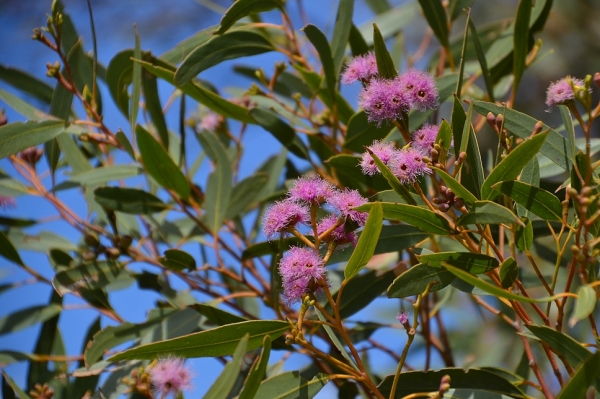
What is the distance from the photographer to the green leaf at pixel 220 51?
3.84ft

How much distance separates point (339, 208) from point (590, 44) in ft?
13.2

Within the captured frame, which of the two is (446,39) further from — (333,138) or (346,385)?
(346,385)

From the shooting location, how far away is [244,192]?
1.57m

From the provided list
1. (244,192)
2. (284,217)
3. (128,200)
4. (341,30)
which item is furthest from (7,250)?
(341,30)

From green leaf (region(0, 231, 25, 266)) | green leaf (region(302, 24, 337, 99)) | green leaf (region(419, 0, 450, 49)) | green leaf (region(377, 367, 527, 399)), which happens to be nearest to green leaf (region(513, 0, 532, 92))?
green leaf (region(419, 0, 450, 49))

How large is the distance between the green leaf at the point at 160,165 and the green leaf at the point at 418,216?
620 millimetres

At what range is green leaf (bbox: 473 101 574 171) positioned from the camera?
1.00 metres

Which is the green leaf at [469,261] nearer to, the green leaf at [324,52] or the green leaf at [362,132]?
the green leaf at [362,132]

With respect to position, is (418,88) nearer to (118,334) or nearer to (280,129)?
(280,129)

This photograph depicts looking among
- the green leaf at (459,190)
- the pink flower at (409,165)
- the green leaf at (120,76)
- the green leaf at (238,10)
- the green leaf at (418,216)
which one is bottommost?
the green leaf at (418,216)

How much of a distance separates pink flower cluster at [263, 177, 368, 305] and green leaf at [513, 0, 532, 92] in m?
0.54

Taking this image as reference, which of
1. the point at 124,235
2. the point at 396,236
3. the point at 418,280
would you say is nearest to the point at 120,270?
the point at 124,235

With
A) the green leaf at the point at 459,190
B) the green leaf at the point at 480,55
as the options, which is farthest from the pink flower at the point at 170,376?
the green leaf at the point at 480,55

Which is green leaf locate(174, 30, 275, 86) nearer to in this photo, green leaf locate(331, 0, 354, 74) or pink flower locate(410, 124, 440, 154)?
green leaf locate(331, 0, 354, 74)
